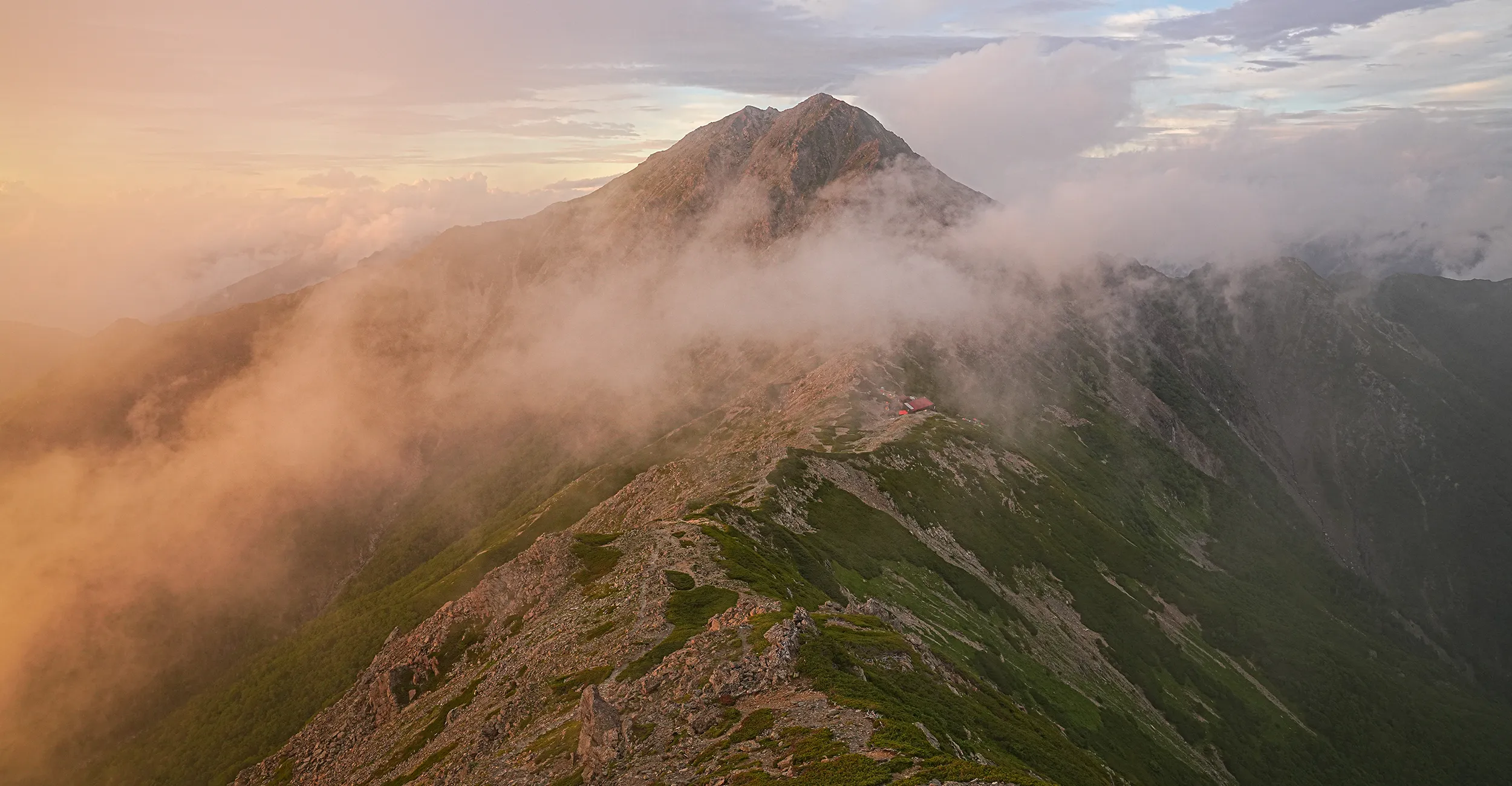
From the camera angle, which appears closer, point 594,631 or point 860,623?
point 594,631

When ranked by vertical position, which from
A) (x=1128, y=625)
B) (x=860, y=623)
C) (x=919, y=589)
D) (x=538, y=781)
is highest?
(x=538, y=781)

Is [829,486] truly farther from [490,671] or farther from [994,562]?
[490,671]

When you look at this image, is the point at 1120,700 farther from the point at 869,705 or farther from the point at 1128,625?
the point at 869,705

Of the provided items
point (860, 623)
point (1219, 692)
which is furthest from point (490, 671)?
point (1219, 692)

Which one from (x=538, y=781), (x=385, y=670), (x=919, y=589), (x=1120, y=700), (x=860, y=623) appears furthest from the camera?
(x=1120, y=700)

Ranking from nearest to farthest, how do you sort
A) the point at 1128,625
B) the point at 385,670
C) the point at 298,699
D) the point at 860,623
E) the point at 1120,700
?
1. the point at 860,623
2. the point at 385,670
3. the point at 1120,700
4. the point at 1128,625
5. the point at 298,699

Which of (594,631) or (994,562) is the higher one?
(594,631)
